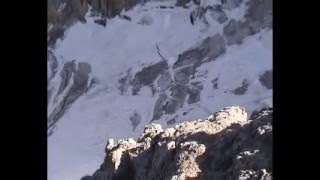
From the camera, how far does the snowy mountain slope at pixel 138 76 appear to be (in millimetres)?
2361

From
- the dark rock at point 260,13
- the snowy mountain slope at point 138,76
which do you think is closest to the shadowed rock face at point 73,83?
the snowy mountain slope at point 138,76

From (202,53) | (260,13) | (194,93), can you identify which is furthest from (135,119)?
(260,13)

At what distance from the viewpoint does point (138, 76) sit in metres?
2.40

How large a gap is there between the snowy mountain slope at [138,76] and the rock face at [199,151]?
0.12 feet

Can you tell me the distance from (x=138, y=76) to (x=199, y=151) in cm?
33

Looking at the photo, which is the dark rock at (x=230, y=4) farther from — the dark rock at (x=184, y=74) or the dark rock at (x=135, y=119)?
the dark rock at (x=135, y=119)

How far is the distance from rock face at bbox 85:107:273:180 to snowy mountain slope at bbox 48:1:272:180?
0.12 feet

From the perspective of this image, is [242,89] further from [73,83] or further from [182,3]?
[73,83]

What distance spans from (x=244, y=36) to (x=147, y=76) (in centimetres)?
36

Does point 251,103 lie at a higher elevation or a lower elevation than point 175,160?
higher

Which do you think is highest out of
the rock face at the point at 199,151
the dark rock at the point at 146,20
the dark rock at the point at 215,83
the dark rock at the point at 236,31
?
the dark rock at the point at 146,20

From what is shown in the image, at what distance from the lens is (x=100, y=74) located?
2.44m
